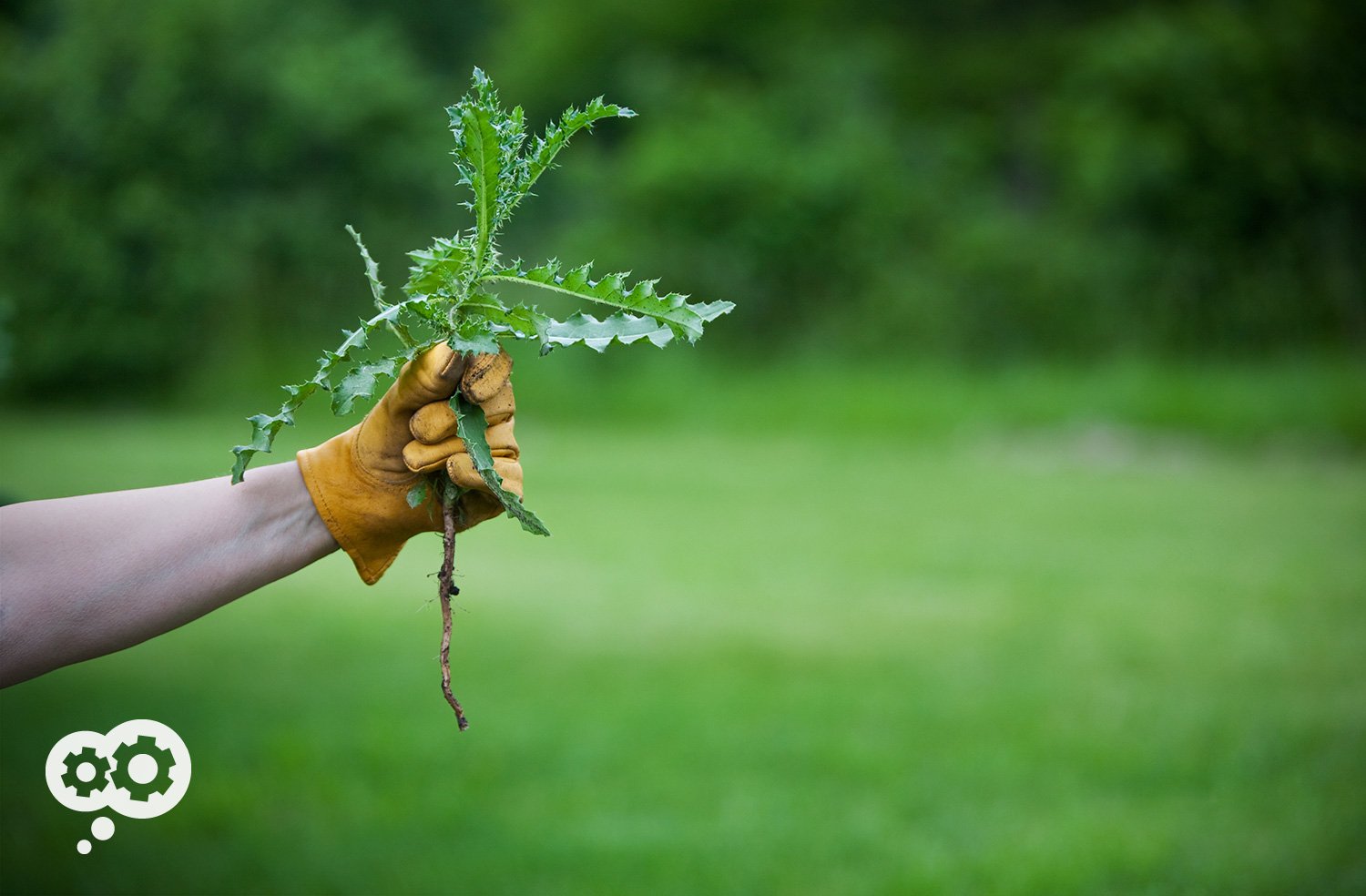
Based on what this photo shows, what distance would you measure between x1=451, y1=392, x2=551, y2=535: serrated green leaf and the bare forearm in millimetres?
347

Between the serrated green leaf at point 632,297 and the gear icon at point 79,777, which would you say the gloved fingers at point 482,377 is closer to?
the serrated green leaf at point 632,297

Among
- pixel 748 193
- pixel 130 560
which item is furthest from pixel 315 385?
pixel 748 193

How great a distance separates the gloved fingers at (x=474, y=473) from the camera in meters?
2.21

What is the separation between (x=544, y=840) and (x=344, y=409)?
260 centimetres

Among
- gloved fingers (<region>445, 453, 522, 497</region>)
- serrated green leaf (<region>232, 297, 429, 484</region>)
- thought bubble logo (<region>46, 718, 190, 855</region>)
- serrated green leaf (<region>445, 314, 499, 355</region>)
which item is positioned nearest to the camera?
serrated green leaf (<region>232, 297, 429, 484</region>)

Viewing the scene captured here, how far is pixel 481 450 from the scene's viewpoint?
A: 215 cm

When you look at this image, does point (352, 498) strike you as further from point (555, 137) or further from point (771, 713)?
point (771, 713)

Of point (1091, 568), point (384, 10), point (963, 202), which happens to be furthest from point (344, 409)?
point (384, 10)

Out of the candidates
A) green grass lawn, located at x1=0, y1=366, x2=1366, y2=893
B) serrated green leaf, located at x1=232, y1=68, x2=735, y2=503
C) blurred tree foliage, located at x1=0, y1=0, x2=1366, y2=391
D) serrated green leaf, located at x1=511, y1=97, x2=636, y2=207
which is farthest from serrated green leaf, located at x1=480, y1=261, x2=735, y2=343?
blurred tree foliage, located at x1=0, y1=0, x2=1366, y2=391

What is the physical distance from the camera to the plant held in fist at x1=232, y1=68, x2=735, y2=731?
2.09 m

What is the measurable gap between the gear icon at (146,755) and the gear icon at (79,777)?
45 millimetres

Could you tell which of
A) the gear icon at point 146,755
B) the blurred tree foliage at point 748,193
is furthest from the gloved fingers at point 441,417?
the blurred tree foliage at point 748,193

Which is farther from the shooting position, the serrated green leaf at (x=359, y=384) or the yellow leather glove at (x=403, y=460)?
the yellow leather glove at (x=403, y=460)

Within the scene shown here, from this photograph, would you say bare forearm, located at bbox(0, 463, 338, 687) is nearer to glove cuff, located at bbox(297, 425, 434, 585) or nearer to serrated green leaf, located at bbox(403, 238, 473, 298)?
glove cuff, located at bbox(297, 425, 434, 585)
